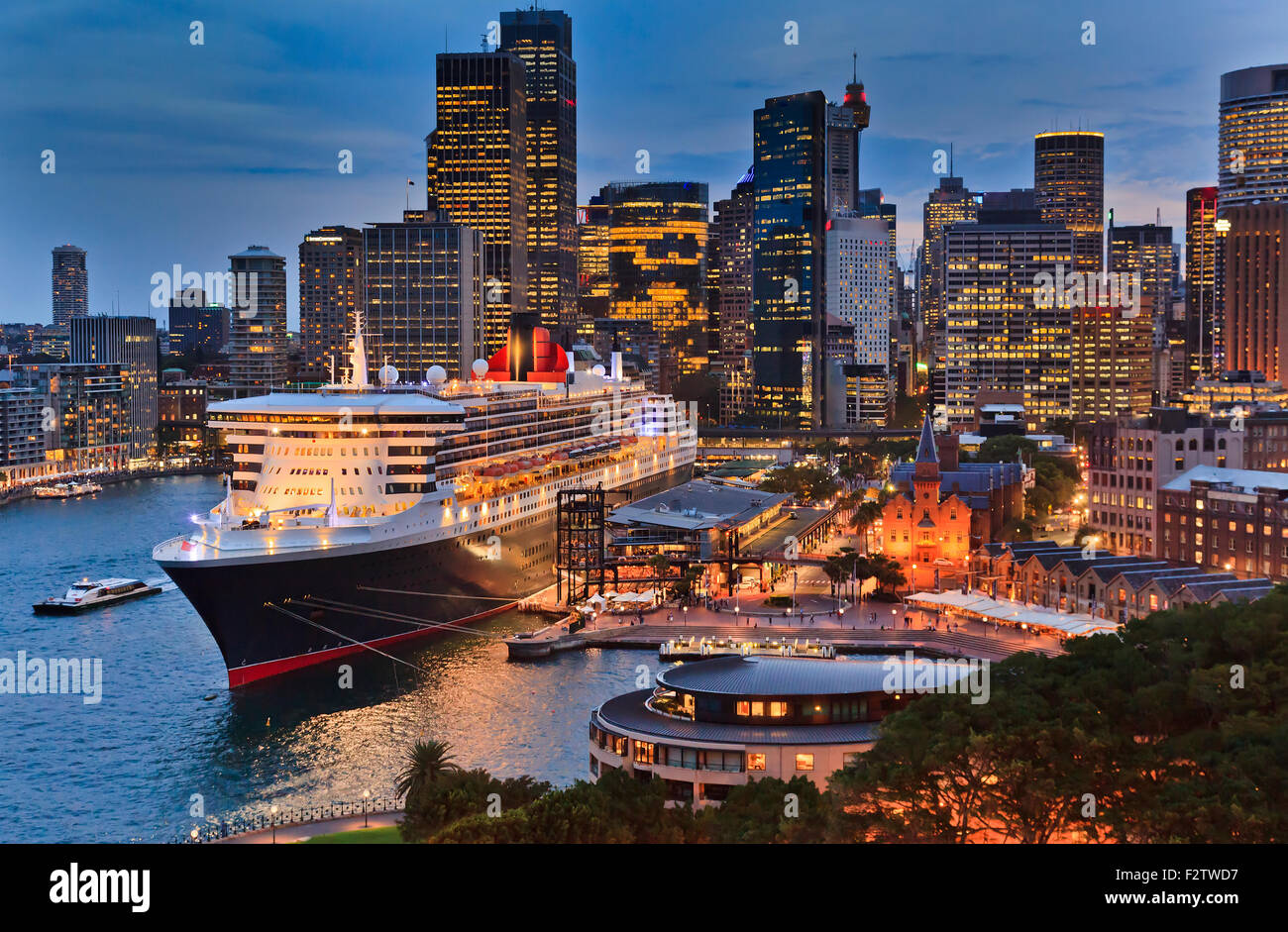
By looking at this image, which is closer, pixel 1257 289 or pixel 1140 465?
pixel 1140 465

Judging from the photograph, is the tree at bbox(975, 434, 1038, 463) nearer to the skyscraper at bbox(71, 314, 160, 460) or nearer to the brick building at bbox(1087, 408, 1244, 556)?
the brick building at bbox(1087, 408, 1244, 556)

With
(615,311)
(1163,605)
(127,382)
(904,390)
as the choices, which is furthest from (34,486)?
(904,390)

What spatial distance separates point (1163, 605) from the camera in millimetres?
37094

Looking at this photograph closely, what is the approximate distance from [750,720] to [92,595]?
97.4 ft

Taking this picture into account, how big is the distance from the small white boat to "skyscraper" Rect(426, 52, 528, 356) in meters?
81.5

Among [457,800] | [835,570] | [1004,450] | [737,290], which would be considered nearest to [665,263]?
[737,290]

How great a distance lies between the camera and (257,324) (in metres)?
138

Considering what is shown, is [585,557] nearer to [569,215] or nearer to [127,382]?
[127,382]

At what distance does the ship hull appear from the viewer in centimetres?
3206

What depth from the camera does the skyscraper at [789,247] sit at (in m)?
131

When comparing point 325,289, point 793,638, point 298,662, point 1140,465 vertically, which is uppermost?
point 325,289

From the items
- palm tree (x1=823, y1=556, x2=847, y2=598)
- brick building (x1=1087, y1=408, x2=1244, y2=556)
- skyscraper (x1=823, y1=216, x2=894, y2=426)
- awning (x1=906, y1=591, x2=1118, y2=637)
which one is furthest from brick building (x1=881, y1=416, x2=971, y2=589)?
skyscraper (x1=823, y1=216, x2=894, y2=426)

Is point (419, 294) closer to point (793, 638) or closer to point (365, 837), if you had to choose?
point (793, 638)
